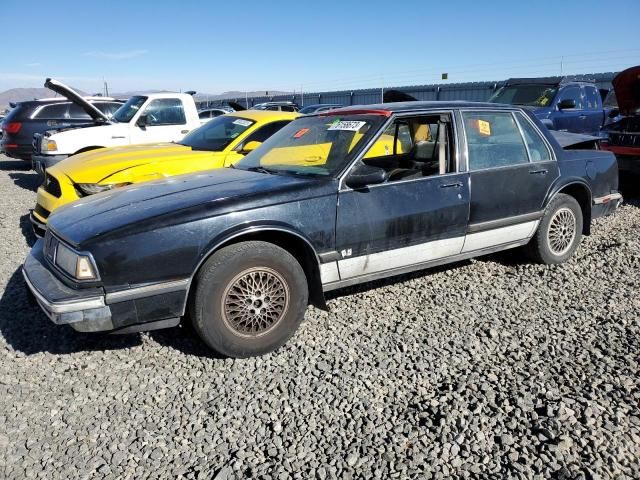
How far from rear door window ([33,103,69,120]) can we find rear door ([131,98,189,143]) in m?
4.58

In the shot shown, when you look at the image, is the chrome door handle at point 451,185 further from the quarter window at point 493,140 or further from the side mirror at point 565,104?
the side mirror at point 565,104

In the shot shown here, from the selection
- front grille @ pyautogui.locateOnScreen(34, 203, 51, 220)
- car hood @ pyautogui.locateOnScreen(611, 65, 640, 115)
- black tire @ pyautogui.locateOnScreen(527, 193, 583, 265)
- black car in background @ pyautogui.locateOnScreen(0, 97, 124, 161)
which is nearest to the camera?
black tire @ pyautogui.locateOnScreen(527, 193, 583, 265)

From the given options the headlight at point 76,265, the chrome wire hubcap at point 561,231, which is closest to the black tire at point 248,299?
the headlight at point 76,265

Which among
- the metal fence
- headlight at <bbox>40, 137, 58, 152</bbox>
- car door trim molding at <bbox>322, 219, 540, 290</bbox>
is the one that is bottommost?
car door trim molding at <bbox>322, 219, 540, 290</bbox>

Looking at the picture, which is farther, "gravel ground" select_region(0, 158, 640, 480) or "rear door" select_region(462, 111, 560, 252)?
"rear door" select_region(462, 111, 560, 252)

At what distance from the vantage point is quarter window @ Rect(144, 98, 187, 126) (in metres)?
8.98

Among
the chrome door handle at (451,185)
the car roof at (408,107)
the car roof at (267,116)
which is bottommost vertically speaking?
the chrome door handle at (451,185)

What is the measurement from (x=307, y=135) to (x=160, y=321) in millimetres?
2046

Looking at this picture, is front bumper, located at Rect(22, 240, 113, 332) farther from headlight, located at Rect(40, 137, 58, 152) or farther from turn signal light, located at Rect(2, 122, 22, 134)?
turn signal light, located at Rect(2, 122, 22, 134)

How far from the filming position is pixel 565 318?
12.2 ft

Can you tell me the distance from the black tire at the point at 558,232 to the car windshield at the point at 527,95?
20.1 feet

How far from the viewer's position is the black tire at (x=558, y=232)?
467 centimetres

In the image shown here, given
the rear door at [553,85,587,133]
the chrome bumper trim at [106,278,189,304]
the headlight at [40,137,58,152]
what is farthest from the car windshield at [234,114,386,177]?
the rear door at [553,85,587,133]

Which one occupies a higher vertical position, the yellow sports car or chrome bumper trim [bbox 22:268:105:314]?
the yellow sports car
